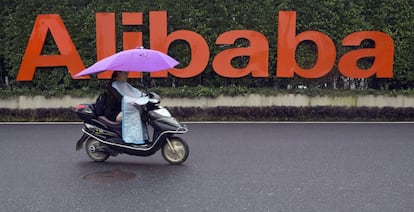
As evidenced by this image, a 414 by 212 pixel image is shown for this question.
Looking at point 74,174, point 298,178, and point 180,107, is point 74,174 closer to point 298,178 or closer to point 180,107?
point 298,178

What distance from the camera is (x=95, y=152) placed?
22.6 ft

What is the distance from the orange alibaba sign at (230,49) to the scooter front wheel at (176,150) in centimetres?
619

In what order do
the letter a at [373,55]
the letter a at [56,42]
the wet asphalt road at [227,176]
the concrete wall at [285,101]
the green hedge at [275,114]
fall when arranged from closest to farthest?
the wet asphalt road at [227,176]
the green hedge at [275,114]
the concrete wall at [285,101]
the letter a at [373,55]
the letter a at [56,42]

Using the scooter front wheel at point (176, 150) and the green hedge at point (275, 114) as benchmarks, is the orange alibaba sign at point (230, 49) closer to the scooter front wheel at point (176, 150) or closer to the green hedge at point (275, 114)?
the green hedge at point (275, 114)

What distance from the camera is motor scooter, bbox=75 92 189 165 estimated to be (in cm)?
653

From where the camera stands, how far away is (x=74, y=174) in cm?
614

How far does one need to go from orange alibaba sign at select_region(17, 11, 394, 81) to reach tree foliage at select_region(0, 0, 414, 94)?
32cm

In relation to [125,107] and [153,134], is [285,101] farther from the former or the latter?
[125,107]

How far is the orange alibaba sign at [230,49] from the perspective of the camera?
495 inches

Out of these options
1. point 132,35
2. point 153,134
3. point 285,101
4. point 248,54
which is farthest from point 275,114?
point 153,134

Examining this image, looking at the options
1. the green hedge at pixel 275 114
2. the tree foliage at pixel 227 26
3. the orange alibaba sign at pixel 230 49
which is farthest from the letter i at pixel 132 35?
the green hedge at pixel 275 114

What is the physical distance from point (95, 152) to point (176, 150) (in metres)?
1.32

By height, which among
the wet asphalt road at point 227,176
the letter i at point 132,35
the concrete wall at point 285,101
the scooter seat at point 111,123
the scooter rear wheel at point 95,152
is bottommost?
the wet asphalt road at point 227,176

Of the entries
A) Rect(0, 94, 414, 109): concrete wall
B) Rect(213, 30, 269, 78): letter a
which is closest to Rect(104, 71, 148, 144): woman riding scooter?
Rect(0, 94, 414, 109): concrete wall
